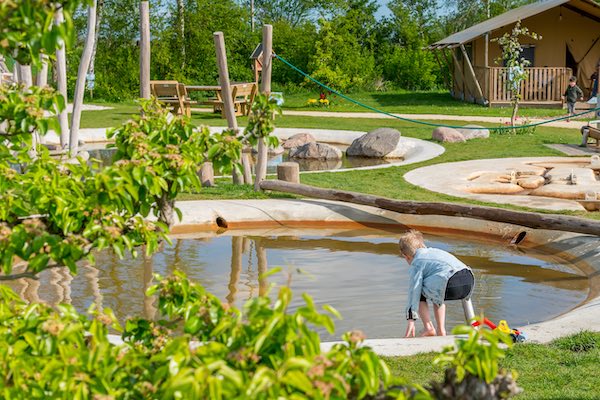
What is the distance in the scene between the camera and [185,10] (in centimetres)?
3950

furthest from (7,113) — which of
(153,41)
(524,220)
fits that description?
(153,41)

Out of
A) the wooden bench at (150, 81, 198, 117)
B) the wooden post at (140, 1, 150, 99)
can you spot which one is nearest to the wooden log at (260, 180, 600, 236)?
the wooden post at (140, 1, 150, 99)

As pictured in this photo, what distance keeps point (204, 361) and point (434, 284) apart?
15.9 feet

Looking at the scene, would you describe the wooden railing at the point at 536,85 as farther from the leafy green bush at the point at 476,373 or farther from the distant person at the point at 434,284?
the leafy green bush at the point at 476,373

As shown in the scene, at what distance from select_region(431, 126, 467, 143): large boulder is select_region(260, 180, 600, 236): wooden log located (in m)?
7.59

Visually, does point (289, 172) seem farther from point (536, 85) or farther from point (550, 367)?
point (536, 85)

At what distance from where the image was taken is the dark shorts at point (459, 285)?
7.64 meters

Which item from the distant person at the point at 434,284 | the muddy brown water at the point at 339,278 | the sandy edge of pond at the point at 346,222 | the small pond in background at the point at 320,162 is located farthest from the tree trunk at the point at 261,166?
the distant person at the point at 434,284

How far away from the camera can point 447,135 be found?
20.7m

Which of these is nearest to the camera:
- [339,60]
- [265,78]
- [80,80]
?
[265,78]

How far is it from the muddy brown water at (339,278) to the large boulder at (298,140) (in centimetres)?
942

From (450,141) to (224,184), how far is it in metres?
7.21

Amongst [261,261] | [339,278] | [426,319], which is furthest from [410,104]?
[426,319]

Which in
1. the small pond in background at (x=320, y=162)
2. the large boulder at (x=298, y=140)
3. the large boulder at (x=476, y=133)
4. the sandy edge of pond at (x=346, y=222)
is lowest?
the sandy edge of pond at (x=346, y=222)
